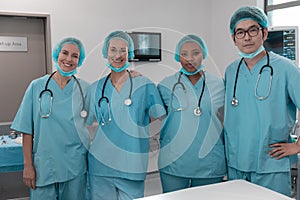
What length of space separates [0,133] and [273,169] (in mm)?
2553

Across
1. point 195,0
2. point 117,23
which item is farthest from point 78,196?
point 195,0

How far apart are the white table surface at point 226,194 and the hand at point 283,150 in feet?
0.84

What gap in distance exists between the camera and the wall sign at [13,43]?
10.7 feet

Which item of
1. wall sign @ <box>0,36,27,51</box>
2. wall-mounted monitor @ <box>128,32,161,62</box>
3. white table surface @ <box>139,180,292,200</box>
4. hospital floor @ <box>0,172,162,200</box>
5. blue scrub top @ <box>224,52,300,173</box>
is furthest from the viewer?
wall sign @ <box>0,36,27,51</box>

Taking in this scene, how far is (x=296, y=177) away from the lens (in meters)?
2.15

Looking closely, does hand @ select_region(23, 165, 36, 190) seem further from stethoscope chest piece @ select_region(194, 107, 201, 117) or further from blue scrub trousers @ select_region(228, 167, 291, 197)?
blue scrub trousers @ select_region(228, 167, 291, 197)

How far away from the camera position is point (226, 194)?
131 centimetres

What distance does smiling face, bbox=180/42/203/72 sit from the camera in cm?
171

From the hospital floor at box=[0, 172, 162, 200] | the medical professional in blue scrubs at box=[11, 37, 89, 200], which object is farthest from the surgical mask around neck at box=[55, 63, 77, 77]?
the hospital floor at box=[0, 172, 162, 200]

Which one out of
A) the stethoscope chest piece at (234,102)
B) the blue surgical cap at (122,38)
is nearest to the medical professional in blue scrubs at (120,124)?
the blue surgical cap at (122,38)

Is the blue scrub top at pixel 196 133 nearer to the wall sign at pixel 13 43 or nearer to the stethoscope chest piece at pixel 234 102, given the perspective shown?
the stethoscope chest piece at pixel 234 102

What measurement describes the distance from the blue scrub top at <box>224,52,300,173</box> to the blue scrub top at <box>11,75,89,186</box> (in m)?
0.80

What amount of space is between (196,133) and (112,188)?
52 cm

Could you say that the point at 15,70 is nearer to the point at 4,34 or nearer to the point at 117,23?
the point at 4,34
